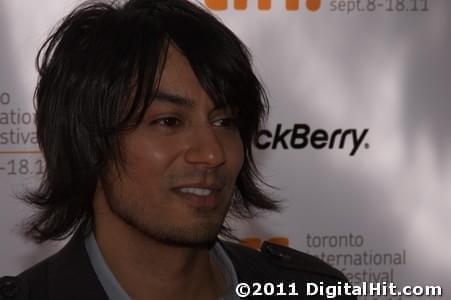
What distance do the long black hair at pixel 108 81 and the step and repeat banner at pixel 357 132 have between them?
62 centimetres

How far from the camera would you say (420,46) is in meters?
2.41

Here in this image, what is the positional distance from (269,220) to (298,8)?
22.5 inches

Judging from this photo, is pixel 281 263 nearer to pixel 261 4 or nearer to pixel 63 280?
pixel 63 280

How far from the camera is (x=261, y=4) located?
2.32 m

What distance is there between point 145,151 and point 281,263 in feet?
1.34

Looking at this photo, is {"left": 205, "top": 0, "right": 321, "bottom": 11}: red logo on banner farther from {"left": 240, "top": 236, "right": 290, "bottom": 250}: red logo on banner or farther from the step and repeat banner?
{"left": 240, "top": 236, "right": 290, "bottom": 250}: red logo on banner

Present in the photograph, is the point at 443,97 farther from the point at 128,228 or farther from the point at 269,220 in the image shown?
the point at 128,228

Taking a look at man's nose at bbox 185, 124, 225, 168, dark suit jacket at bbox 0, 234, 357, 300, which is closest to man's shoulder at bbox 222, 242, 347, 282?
dark suit jacket at bbox 0, 234, 357, 300

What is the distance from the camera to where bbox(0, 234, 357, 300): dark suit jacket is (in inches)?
58.3

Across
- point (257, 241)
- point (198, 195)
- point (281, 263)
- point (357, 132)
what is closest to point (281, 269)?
point (281, 263)

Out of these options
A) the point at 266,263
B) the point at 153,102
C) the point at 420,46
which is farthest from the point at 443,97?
the point at 153,102

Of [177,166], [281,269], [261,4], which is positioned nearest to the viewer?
[177,166]

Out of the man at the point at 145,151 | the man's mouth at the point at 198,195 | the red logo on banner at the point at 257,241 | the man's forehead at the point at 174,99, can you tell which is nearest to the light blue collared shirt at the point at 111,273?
the man at the point at 145,151

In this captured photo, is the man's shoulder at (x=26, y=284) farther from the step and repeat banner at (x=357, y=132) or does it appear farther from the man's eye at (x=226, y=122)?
the step and repeat banner at (x=357, y=132)
